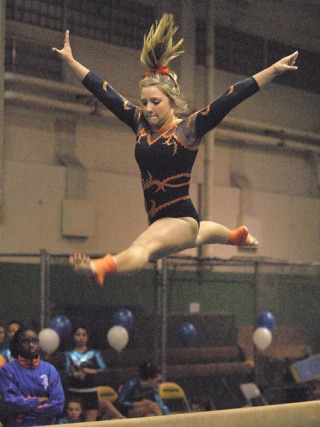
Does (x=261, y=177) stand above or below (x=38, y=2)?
below

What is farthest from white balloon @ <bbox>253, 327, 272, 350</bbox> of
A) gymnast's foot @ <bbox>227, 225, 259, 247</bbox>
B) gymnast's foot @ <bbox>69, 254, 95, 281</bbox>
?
gymnast's foot @ <bbox>69, 254, 95, 281</bbox>

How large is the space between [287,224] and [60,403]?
8.32 m

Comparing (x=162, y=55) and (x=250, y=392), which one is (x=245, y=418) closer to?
(x=162, y=55)

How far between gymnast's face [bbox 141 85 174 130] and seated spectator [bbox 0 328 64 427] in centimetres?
238

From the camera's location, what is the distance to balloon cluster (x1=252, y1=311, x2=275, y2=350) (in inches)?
345

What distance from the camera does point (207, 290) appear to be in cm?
1152

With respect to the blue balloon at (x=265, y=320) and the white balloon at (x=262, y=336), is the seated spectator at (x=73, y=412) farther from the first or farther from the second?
the blue balloon at (x=265, y=320)

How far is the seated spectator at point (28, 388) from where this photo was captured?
527cm

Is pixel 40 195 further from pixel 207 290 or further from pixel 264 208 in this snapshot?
pixel 264 208

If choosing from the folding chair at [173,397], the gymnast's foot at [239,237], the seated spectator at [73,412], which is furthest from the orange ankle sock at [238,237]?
the folding chair at [173,397]

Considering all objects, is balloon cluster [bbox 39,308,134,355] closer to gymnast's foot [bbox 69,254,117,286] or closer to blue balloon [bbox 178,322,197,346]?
blue balloon [bbox 178,322,197,346]

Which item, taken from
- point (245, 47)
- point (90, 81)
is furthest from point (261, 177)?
point (90, 81)

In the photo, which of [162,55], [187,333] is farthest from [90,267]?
[187,333]

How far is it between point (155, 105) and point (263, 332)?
552cm
